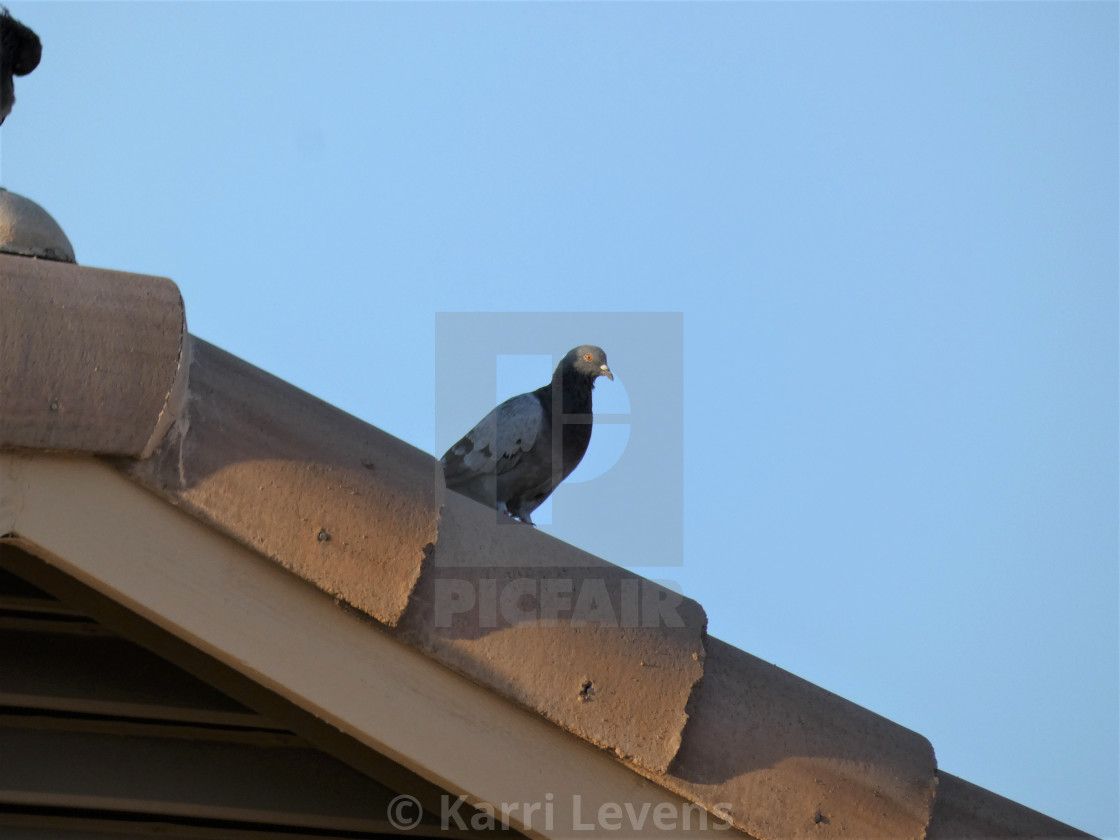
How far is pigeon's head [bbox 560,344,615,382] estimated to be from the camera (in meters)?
5.65

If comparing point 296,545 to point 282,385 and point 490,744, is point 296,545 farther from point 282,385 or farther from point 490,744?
point 490,744

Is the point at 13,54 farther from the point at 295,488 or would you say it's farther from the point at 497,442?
the point at 497,442

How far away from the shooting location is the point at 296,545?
1.47 m

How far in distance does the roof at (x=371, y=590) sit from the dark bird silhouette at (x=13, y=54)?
3.19ft

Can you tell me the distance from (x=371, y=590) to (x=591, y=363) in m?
4.25

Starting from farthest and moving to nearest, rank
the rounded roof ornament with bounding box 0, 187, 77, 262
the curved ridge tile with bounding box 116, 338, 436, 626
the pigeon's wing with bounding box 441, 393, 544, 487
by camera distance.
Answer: the pigeon's wing with bounding box 441, 393, 544, 487, the rounded roof ornament with bounding box 0, 187, 77, 262, the curved ridge tile with bounding box 116, 338, 436, 626

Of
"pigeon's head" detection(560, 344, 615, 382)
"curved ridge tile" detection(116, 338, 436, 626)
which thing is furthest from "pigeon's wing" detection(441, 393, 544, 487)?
"curved ridge tile" detection(116, 338, 436, 626)

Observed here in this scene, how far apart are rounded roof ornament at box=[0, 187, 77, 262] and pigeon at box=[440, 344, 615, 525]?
3527 millimetres

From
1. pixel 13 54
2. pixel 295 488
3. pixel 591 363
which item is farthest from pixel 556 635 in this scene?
pixel 591 363

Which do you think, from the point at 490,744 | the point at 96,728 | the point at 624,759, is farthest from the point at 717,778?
the point at 96,728

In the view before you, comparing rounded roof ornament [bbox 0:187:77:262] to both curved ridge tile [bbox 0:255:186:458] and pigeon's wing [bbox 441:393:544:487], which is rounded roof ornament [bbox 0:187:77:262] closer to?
curved ridge tile [bbox 0:255:186:458]

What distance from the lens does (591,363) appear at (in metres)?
5.67

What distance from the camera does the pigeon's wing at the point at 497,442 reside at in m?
5.15

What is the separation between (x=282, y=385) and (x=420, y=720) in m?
0.55
